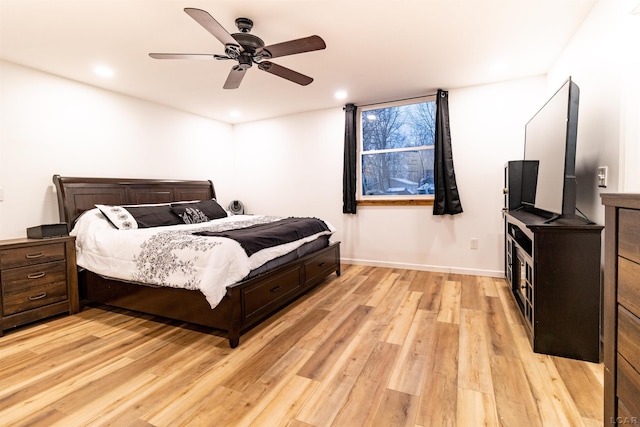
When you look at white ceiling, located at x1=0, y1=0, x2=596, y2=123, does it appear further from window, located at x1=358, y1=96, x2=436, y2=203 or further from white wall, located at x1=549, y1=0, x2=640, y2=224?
window, located at x1=358, y1=96, x2=436, y2=203

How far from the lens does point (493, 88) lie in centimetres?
370

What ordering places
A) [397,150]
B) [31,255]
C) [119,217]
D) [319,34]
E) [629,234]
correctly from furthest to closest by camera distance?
[397,150]
[119,217]
[31,255]
[319,34]
[629,234]

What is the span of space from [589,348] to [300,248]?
2.34 meters

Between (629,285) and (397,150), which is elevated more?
(397,150)

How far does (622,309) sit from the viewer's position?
3.33ft

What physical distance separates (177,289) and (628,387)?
2.58m

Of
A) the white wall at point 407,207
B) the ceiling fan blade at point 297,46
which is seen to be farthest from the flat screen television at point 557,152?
the ceiling fan blade at point 297,46

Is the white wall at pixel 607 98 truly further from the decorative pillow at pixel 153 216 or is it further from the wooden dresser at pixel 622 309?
the decorative pillow at pixel 153 216

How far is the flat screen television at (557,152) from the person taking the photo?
194 cm

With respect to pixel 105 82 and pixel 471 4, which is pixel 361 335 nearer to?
pixel 471 4

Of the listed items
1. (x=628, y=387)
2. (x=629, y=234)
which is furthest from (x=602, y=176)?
(x=628, y=387)

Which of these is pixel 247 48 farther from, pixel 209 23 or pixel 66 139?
pixel 66 139

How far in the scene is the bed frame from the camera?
228 centimetres

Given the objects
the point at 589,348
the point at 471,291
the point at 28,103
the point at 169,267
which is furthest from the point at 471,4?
the point at 28,103
